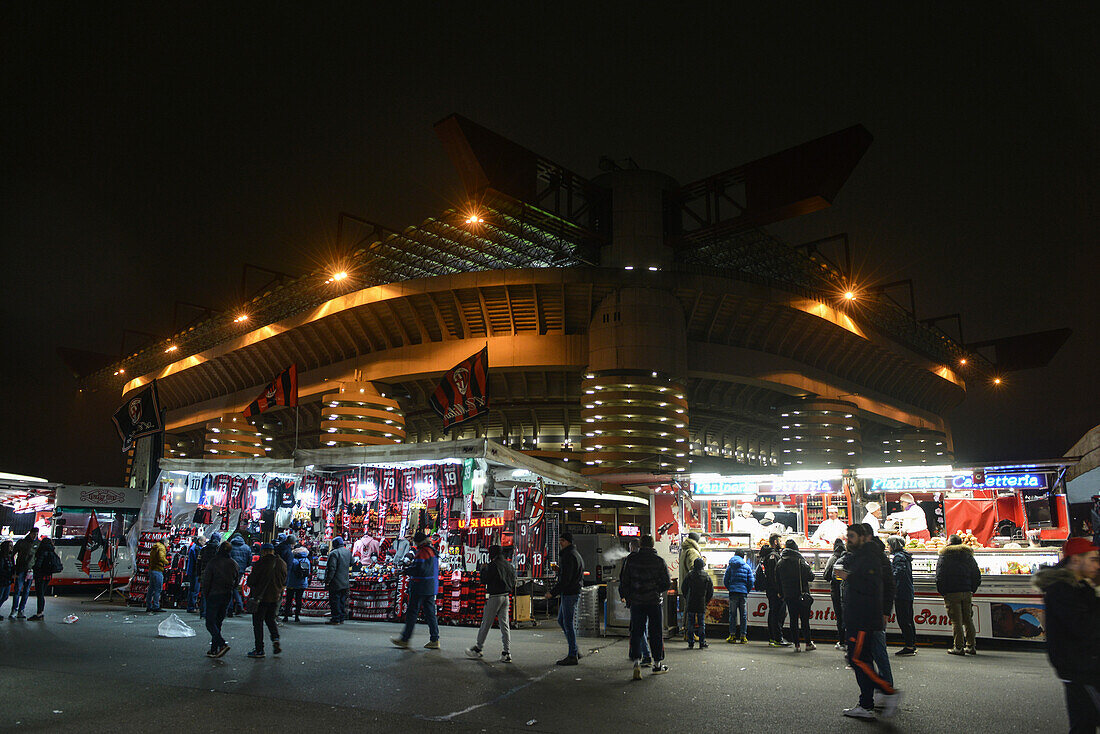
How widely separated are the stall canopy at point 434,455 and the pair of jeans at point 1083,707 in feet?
35.4

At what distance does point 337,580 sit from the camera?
15016 mm

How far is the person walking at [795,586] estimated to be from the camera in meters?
12.3

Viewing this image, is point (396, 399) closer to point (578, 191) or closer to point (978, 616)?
point (578, 191)

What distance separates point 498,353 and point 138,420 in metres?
12.5

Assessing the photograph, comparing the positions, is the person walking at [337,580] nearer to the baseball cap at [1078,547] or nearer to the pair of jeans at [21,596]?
the pair of jeans at [21,596]

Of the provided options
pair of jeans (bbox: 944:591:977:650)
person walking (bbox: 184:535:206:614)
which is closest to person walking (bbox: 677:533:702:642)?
pair of jeans (bbox: 944:591:977:650)

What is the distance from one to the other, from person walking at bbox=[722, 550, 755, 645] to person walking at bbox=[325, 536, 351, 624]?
750 centimetres

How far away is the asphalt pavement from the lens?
6.92 meters

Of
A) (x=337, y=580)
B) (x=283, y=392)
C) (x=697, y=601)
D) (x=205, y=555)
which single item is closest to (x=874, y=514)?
(x=697, y=601)

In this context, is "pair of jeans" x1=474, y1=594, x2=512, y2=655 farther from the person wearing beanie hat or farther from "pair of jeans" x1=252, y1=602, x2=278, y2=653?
the person wearing beanie hat

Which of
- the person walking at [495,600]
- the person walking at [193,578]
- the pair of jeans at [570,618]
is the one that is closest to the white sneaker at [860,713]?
the pair of jeans at [570,618]

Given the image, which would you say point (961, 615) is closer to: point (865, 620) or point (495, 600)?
point (865, 620)

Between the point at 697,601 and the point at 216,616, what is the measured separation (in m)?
7.43

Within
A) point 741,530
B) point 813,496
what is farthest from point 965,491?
point 741,530
